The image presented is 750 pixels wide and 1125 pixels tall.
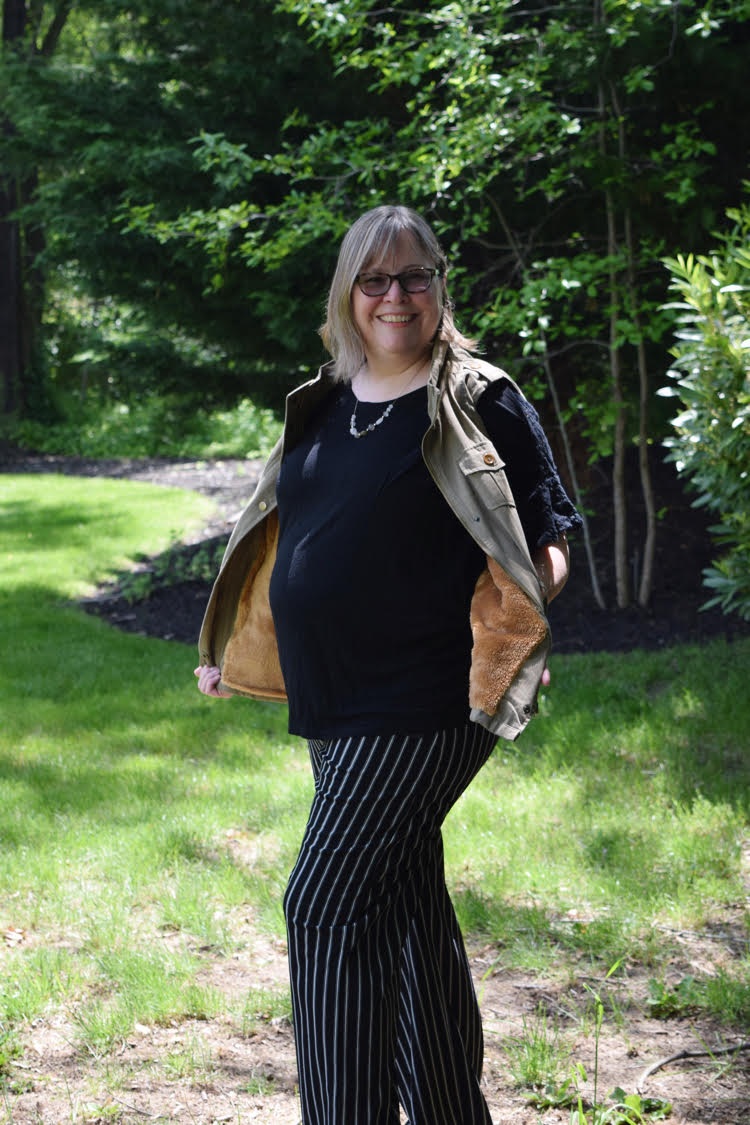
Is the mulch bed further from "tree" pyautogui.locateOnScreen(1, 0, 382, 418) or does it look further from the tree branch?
the tree branch

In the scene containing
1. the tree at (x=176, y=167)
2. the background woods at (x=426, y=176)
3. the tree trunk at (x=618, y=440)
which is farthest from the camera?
the tree at (x=176, y=167)

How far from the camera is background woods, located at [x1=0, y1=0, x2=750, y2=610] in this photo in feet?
20.0

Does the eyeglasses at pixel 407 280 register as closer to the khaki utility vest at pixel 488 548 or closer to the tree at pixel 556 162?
the khaki utility vest at pixel 488 548

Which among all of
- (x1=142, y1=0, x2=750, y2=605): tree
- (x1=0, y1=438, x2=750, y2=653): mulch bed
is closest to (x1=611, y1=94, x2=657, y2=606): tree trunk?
(x1=142, y1=0, x2=750, y2=605): tree

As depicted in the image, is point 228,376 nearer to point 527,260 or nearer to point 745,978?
point 527,260

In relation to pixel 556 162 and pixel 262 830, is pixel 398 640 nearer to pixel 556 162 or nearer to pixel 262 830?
pixel 262 830

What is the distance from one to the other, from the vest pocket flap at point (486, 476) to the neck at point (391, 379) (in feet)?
0.85

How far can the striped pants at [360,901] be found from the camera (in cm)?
212

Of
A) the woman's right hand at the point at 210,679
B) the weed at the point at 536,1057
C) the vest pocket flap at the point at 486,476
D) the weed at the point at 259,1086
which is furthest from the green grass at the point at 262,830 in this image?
the vest pocket flap at the point at 486,476

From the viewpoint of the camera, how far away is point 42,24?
22.4 m

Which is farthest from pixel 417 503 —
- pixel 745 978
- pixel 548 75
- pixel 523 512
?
pixel 548 75

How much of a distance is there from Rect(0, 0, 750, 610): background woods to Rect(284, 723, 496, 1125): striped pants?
2786mm

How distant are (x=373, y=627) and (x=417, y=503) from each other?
10.4 inches

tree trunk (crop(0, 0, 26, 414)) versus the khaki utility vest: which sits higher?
tree trunk (crop(0, 0, 26, 414))
